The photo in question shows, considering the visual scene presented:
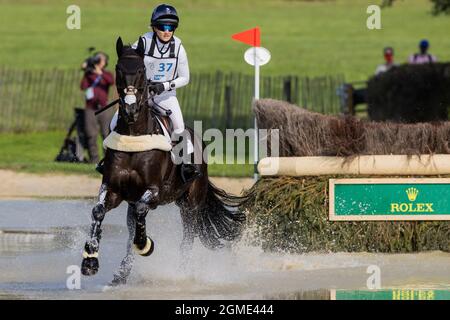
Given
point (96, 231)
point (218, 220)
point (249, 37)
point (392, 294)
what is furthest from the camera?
point (249, 37)

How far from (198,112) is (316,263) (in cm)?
2044

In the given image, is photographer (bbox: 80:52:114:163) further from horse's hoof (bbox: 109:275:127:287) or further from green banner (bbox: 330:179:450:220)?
horse's hoof (bbox: 109:275:127:287)

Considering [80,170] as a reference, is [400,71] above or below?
above

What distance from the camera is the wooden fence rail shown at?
99.7ft

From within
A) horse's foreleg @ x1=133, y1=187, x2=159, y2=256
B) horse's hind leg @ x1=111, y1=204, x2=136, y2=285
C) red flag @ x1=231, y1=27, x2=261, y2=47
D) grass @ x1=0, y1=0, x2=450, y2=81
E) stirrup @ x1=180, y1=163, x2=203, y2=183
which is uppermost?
grass @ x1=0, y1=0, x2=450, y2=81

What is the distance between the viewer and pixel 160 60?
1166 cm

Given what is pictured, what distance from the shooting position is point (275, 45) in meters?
49.1

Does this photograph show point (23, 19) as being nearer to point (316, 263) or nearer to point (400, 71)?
point (400, 71)

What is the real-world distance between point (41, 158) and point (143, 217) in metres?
13.7

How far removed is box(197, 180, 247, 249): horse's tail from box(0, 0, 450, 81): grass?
28000 millimetres

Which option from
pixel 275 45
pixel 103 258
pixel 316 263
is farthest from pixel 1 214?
pixel 275 45

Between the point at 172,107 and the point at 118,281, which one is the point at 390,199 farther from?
the point at 118,281

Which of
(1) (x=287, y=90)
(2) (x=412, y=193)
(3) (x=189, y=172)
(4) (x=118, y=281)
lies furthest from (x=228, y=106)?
(4) (x=118, y=281)

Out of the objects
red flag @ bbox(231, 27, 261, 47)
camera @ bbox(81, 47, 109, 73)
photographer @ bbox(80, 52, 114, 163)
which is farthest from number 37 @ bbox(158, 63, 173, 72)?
camera @ bbox(81, 47, 109, 73)
